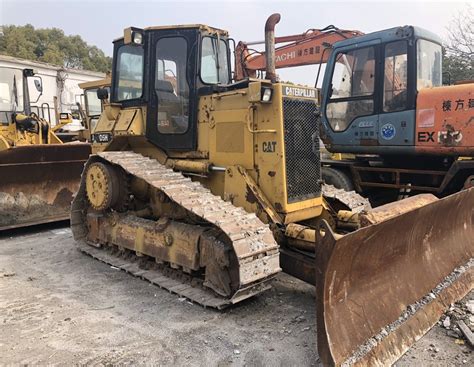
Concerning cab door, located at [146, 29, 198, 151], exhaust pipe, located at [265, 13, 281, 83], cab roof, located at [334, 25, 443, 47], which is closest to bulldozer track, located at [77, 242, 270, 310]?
cab door, located at [146, 29, 198, 151]

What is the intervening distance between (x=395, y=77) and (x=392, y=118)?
2.18 feet

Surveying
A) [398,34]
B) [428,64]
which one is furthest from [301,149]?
[428,64]

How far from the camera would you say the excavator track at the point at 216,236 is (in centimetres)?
380

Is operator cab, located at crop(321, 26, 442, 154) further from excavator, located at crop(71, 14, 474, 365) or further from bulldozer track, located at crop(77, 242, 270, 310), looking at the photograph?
bulldozer track, located at crop(77, 242, 270, 310)

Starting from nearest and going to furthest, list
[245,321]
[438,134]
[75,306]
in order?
[245,321]
[75,306]
[438,134]

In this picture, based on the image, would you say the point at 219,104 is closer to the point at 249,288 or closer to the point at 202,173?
the point at 202,173

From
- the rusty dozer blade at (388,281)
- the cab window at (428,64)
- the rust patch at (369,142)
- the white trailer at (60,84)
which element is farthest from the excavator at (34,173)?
the white trailer at (60,84)

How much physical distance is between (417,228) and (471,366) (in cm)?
117

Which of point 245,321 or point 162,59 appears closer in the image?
point 245,321

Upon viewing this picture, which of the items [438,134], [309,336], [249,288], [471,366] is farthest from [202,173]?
[438,134]

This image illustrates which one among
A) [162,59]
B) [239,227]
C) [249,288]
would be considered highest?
[162,59]

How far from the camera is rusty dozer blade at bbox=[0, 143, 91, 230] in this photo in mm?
6766

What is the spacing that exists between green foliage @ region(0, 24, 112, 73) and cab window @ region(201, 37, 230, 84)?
1383 inches

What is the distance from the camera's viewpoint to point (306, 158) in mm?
4805
